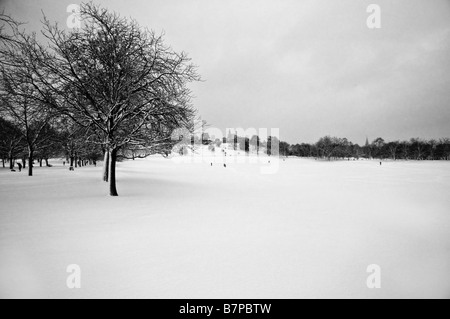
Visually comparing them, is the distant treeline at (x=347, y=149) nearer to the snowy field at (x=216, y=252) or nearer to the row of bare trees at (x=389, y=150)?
the row of bare trees at (x=389, y=150)

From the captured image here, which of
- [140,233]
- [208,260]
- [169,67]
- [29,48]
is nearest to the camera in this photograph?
[208,260]

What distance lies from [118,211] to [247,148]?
14471cm

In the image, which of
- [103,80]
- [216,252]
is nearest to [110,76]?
[103,80]

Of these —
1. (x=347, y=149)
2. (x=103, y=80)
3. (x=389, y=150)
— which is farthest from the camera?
(x=347, y=149)

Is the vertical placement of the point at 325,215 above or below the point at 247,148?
below

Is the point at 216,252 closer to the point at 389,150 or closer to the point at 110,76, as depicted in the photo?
the point at 110,76

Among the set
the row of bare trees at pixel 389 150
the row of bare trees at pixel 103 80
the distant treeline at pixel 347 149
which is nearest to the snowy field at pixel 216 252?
the row of bare trees at pixel 103 80

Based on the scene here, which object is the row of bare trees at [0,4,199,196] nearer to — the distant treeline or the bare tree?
the bare tree

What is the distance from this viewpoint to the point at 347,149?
125 metres

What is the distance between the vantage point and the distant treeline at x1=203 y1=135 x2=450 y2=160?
104m

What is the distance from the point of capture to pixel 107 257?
4480mm

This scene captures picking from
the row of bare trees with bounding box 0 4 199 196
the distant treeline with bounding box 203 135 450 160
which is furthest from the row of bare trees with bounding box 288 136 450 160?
the row of bare trees with bounding box 0 4 199 196
